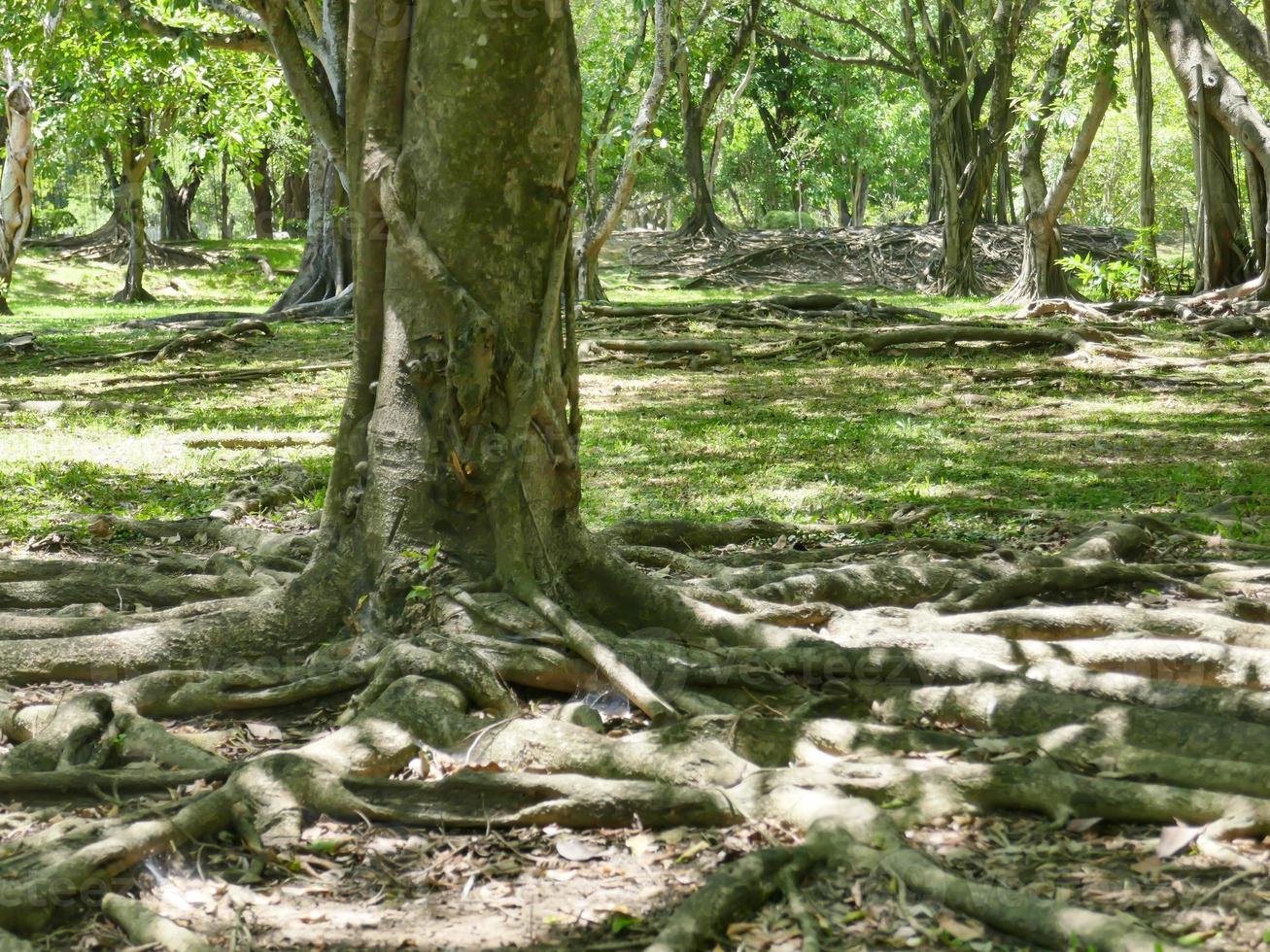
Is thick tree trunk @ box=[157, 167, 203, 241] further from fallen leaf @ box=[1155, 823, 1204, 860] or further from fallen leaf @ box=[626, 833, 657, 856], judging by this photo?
fallen leaf @ box=[1155, 823, 1204, 860]

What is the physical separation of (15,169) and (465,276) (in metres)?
15.9

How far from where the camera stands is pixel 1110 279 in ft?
67.9

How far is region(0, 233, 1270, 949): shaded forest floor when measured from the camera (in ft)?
9.78

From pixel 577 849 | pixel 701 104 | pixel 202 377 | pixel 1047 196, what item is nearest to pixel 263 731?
pixel 577 849

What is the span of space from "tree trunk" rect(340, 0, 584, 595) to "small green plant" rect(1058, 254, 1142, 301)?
56.8 feet

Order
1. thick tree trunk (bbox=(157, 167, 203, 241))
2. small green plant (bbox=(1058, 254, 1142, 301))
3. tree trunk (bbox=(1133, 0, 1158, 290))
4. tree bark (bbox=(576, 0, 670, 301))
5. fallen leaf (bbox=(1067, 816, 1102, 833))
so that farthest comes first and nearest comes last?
thick tree trunk (bbox=(157, 167, 203, 241)) → small green plant (bbox=(1058, 254, 1142, 301)) → tree trunk (bbox=(1133, 0, 1158, 290)) → tree bark (bbox=(576, 0, 670, 301)) → fallen leaf (bbox=(1067, 816, 1102, 833))

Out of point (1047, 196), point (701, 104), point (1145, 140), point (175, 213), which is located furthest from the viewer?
point (175, 213)

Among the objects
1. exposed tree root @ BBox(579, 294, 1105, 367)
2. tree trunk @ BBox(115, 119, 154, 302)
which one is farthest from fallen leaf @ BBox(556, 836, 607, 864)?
tree trunk @ BBox(115, 119, 154, 302)

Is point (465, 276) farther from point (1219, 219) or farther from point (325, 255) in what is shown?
point (325, 255)

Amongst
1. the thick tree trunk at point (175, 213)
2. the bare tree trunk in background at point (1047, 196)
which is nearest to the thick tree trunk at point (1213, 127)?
the bare tree trunk in background at point (1047, 196)

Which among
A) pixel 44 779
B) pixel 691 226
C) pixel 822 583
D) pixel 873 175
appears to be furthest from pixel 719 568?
pixel 873 175

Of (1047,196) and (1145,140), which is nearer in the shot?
(1145,140)

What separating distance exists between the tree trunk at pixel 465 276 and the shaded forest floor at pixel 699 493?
33.5 inches

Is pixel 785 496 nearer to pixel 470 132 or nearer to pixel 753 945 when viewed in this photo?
pixel 470 132
